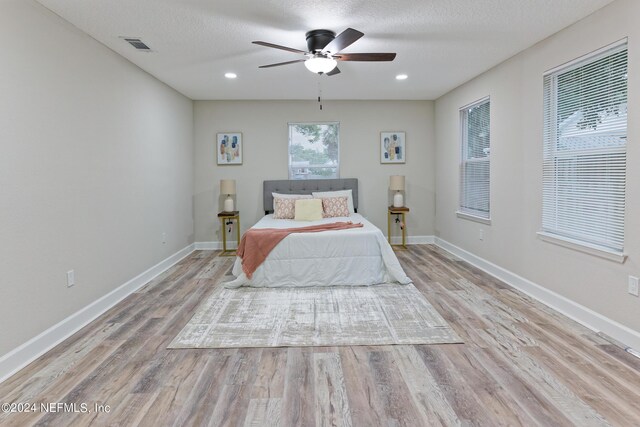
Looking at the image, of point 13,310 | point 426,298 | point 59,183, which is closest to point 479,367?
point 426,298

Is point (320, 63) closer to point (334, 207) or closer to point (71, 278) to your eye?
point (334, 207)

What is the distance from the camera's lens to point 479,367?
7.79 feet

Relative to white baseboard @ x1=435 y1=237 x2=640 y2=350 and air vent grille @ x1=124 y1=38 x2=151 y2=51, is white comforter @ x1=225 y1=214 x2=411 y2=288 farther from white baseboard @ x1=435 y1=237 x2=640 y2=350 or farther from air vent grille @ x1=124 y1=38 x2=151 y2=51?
air vent grille @ x1=124 y1=38 x2=151 y2=51

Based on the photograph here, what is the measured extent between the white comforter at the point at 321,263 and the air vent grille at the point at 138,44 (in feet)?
7.81

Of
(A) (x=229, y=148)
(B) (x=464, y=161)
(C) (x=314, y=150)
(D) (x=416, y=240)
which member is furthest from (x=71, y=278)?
(D) (x=416, y=240)

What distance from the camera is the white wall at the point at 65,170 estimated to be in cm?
247

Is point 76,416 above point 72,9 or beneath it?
beneath

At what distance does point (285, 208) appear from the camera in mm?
5719

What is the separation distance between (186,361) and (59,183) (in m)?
1.72

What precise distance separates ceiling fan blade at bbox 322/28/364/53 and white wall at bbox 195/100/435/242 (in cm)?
308

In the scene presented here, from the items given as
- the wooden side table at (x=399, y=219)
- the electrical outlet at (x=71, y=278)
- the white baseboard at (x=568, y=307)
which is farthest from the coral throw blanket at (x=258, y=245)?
the wooden side table at (x=399, y=219)

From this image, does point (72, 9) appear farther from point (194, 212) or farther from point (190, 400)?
point (194, 212)

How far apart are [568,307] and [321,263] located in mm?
2329

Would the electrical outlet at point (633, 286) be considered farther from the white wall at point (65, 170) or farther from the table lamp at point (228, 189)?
the table lamp at point (228, 189)
